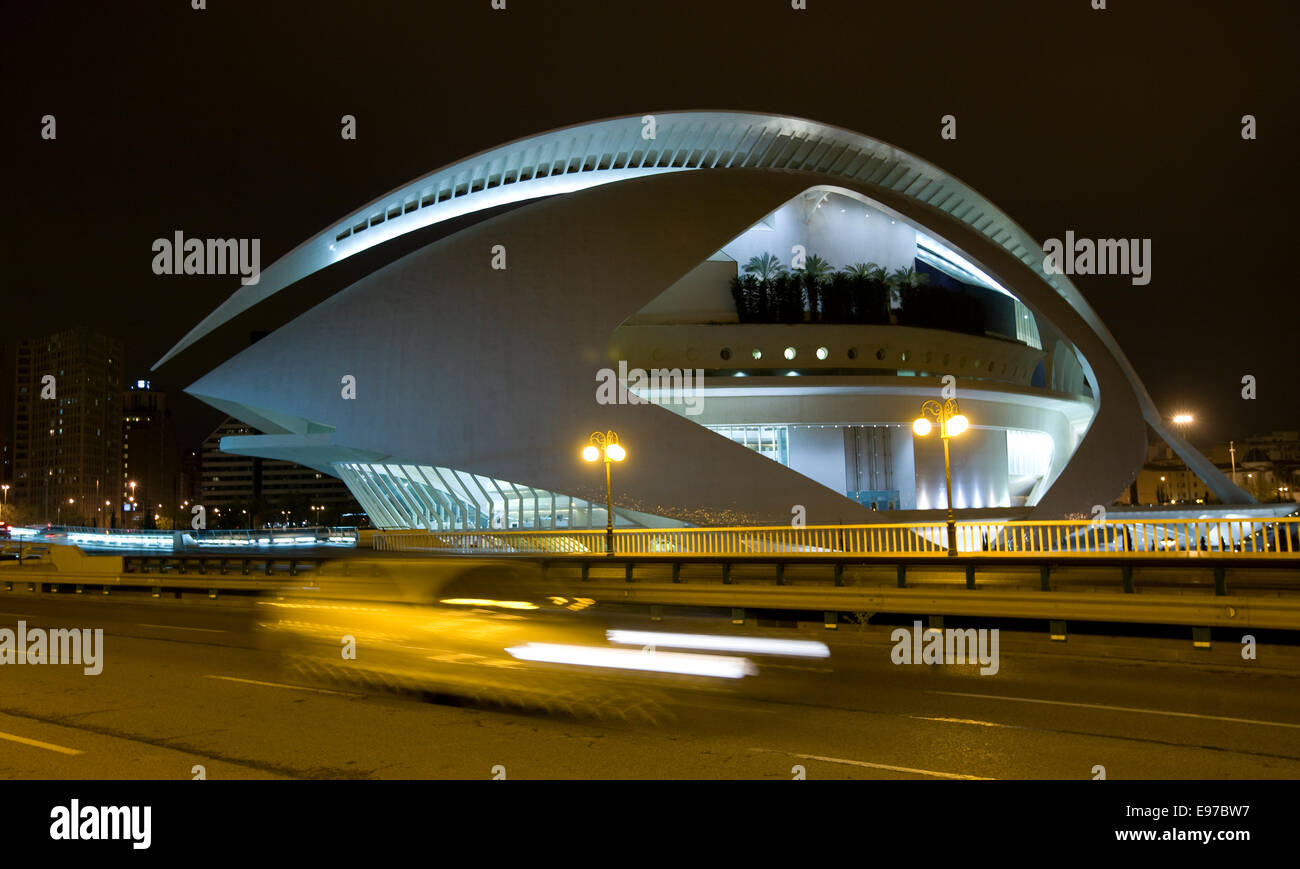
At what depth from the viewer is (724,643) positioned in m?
12.4

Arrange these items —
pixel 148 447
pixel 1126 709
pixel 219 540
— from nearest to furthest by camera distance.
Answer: pixel 1126 709
pixel 219 540
pixel 148 447

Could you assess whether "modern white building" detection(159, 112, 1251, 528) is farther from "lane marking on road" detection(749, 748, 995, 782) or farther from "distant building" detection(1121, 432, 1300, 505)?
"distant building" detection(1121, 432, 1300, 505)

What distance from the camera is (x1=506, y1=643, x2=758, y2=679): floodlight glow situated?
10500mm

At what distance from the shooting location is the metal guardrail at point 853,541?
16828 millimetres

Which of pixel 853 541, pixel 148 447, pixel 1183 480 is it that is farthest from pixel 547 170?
pixel 148 447

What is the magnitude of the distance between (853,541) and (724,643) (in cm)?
1097

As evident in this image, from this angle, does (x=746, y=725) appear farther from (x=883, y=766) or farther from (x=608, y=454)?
(x=608, y=454)

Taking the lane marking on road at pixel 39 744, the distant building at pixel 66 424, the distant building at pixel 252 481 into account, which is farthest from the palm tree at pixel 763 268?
the distant building at pixel 66 424

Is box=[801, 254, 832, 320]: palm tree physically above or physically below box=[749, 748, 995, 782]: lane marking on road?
above

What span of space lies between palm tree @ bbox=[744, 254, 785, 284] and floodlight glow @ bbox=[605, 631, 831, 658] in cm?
2509

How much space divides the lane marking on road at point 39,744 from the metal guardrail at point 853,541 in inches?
469

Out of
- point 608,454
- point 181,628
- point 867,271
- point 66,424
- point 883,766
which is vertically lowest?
point 181,628

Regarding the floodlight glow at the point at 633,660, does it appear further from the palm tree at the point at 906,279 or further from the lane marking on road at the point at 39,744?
the palm tree at the point at 906,279

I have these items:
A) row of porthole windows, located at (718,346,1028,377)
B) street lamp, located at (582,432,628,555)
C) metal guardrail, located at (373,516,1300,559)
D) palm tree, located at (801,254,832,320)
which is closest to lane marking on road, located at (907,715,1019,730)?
metal guardrail, located at (373,516,1300,559)
